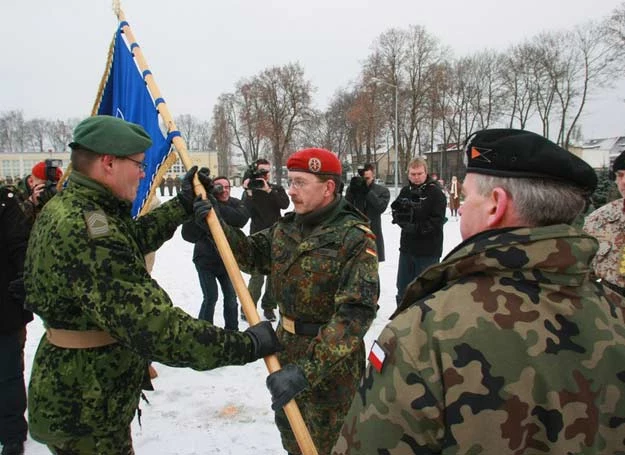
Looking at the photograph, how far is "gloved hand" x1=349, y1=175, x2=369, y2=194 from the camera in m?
6.70

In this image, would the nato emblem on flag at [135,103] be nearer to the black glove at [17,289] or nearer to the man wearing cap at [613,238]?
the black glove at [17,289]

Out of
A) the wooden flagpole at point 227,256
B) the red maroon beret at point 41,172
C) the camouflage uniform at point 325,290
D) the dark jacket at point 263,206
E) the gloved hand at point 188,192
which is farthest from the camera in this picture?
the dark jacket at point 263,206

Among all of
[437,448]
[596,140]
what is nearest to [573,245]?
[437,448]

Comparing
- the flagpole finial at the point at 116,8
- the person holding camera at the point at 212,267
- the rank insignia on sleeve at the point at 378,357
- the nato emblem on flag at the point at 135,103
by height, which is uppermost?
the flagpole finial at the point at 116,8

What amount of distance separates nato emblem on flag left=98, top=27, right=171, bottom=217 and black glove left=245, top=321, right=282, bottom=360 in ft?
4.35

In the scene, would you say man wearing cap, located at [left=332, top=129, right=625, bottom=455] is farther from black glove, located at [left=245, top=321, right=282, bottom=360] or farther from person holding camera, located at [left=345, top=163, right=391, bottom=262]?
person holding camera, located at [left=345, top=163, right=391, bottom=262]

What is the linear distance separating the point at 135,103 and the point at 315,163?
122 centimetres

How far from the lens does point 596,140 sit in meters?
74.7

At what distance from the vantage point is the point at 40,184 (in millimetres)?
4480

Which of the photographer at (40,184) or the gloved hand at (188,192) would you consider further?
the photographer at (40,184)

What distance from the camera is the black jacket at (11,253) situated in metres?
3.14

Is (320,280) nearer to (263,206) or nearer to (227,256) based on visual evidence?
(227,256)

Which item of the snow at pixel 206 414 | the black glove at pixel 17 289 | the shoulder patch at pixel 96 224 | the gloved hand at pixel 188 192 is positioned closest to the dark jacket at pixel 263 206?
the snow at pixel 206 414

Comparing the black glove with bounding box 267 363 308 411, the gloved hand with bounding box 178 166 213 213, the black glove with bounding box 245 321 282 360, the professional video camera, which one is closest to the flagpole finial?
the gloved hand with bounding box 178 166 213 213
